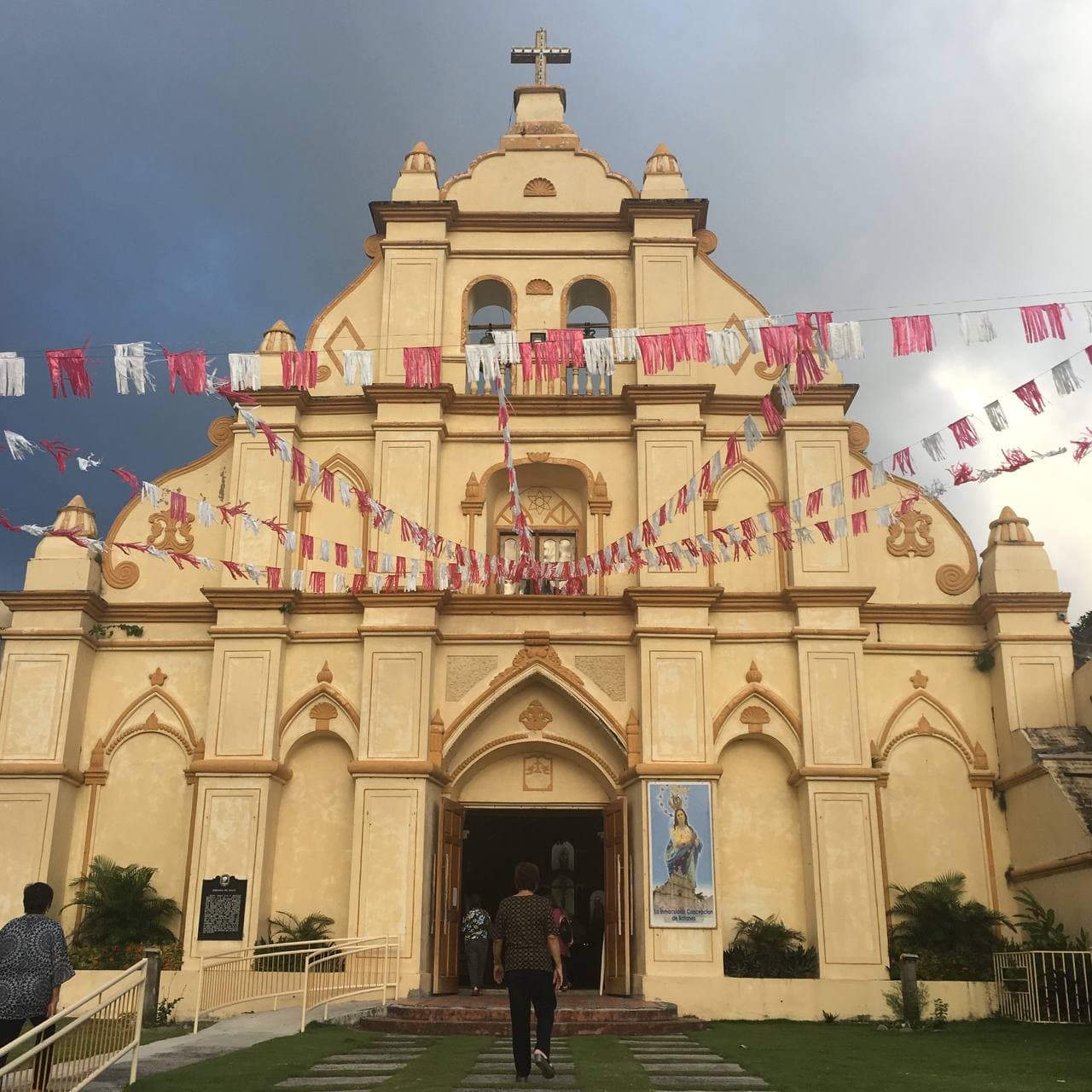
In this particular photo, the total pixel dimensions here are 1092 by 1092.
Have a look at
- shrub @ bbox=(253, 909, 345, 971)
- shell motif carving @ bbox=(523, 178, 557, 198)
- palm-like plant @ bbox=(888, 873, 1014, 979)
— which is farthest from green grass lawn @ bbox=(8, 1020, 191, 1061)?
shell motif carving @ bbox=(523, 178, 557, 198)

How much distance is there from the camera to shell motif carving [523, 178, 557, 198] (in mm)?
21188

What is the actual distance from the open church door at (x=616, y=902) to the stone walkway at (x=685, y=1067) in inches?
149

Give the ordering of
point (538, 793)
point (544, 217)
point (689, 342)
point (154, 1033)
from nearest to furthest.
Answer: point (154, 1033) < point (689, 342) < point (538, 793) < point (544, 217)

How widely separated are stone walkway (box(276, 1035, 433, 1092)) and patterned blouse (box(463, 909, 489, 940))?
4347 mm

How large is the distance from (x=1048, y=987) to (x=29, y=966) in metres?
12.5

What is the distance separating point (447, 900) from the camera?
1748 cm

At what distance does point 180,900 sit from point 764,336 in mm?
11398

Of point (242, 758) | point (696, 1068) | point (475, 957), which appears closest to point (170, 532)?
point (242, 758)

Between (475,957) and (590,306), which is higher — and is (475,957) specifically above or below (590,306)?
below

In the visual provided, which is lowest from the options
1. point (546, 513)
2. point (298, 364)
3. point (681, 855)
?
point (681, 855)

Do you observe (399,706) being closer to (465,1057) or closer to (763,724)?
(763,724)

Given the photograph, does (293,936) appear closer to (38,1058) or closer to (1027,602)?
(38,1058)

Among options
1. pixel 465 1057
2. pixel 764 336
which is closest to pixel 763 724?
pixel 764 336

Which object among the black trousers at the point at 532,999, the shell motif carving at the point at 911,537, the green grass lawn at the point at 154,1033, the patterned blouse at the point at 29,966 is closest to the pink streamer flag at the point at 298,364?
the green grass lawn at the point at 154,1033
